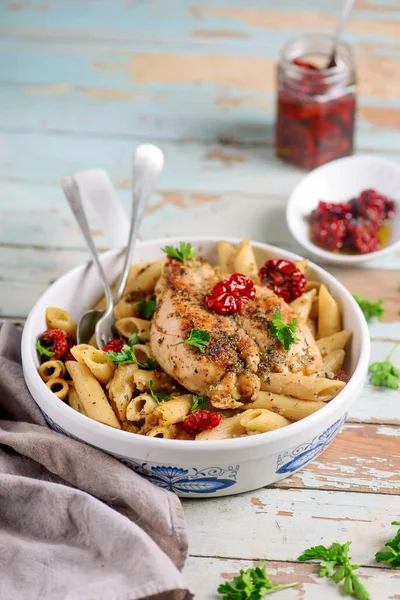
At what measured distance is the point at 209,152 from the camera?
16.7ft

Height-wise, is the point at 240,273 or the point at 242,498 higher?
the point at 240,273

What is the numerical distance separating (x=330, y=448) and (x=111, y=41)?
386 centimetres

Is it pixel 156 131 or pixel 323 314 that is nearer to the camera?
pixel 323 314

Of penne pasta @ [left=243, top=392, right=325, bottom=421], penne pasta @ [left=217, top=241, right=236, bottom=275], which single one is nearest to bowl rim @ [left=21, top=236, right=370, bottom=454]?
penne pasta @ [left=243, top=392, right=325, bottom=421]

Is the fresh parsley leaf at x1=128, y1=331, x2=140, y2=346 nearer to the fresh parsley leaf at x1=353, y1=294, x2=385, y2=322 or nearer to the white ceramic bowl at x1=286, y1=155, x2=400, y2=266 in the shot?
the fresh parsley leaf at x1=353, y1=294, x2=385, y2=322

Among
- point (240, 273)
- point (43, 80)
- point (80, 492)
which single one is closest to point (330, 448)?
point (240, 273)

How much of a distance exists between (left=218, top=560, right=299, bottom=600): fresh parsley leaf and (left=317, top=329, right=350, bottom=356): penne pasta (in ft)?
2.98

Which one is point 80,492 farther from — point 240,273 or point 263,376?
point 240,273

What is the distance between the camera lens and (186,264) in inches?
135

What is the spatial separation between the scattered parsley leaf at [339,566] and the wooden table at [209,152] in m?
0.04

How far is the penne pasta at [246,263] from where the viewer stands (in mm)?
3420

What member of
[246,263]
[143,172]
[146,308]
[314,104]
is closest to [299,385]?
[246,263]

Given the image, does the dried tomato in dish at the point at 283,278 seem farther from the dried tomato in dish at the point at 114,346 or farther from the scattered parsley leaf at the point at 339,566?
the scattered parsley leaf at the point at 339,566

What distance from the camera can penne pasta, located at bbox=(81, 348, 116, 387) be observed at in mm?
3074
